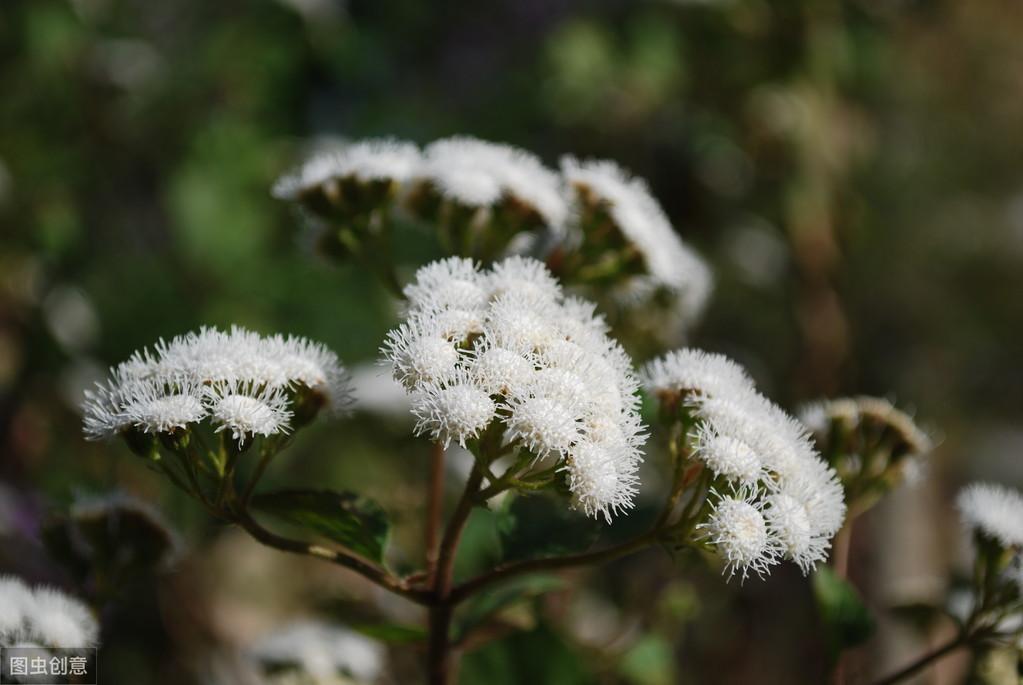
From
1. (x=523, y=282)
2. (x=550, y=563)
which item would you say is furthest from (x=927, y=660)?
(x=523, y=282)

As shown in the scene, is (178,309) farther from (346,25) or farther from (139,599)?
(346,25)

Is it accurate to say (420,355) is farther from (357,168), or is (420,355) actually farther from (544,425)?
(357,168)

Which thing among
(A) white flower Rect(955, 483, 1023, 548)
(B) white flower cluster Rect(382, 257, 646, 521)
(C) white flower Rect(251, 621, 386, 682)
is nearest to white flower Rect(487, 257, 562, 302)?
(B) white flower cluster Rect(382, 257, 646, 521)

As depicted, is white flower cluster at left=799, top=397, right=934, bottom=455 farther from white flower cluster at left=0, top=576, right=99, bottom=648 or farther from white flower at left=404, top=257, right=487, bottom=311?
white flower cluster at left=0, top=576, right=99, bottom=648

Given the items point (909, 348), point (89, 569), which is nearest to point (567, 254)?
point (89, 569)

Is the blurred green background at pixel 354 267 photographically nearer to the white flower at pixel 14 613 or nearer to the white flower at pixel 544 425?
the white flower at pixel 14 613

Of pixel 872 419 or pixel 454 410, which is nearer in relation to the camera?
pixel 454 410
